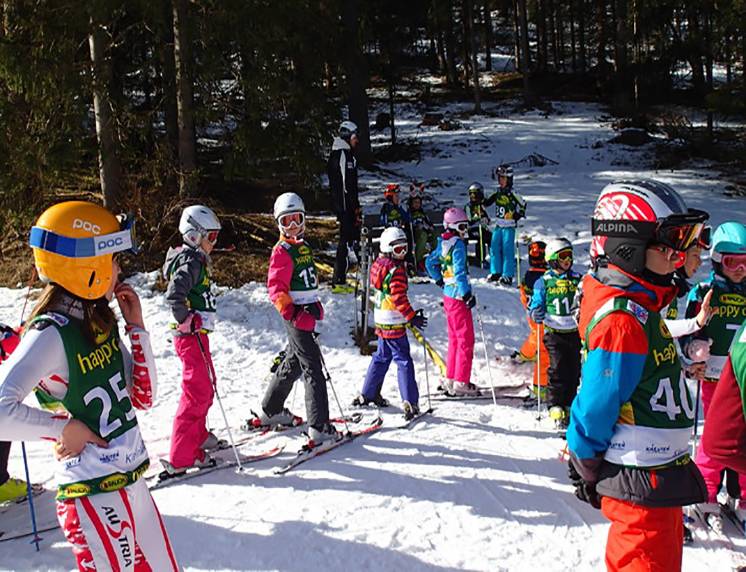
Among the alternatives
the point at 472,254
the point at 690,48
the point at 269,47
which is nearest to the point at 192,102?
the point at 269,47

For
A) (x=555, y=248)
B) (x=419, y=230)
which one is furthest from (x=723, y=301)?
(x=419, y=230)

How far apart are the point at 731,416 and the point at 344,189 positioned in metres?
8.74

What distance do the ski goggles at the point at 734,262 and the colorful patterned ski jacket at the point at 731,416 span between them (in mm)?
2310

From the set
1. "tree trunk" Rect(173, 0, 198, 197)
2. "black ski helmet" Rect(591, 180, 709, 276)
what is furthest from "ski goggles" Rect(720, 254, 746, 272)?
"tree trunk" Rect(173, 0, 198, 197)

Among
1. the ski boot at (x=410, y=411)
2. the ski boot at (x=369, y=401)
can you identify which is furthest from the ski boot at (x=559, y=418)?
the ski boot at (x=369, y=401)

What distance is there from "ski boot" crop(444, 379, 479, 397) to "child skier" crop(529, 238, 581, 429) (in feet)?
3.31

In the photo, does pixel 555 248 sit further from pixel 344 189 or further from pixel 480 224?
pixel 480 224

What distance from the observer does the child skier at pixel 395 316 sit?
271 inches

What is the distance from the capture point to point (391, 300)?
693 centimetres

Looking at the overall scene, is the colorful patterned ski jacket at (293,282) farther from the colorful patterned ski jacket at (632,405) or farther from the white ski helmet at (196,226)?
the colorful patterned ski jacket at (632,405)

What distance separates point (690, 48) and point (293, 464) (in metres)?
27.8

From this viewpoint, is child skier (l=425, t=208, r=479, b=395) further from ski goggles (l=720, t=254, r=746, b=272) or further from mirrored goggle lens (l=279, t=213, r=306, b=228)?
ski goggles (l=720, t=254, r=746, b=272)

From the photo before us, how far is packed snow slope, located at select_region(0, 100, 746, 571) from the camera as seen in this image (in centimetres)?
448

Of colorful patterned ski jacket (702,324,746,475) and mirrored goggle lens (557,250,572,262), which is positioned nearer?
colorful patterned ski jacket (702,324,746,475)
